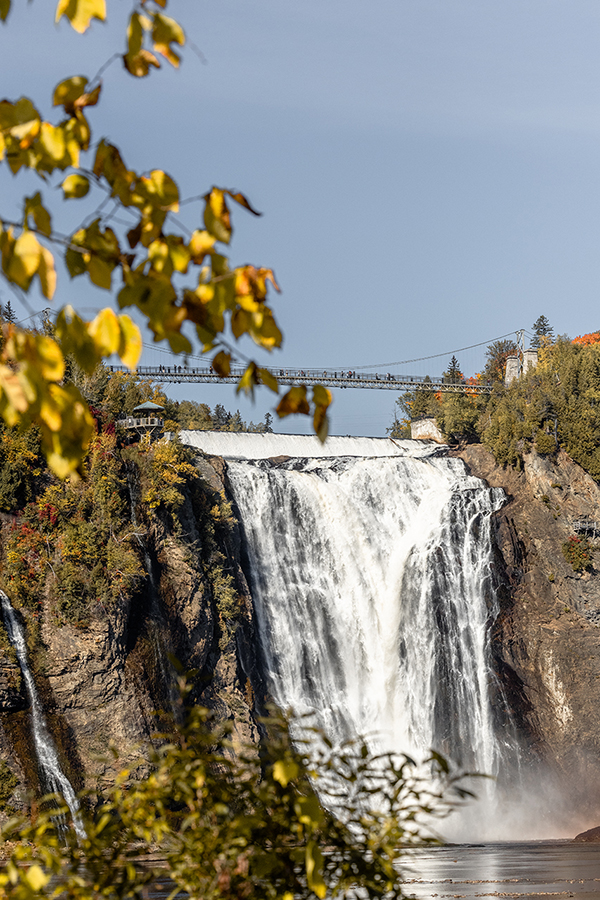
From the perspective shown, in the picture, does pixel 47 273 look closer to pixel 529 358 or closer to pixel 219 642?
pixel 219 642

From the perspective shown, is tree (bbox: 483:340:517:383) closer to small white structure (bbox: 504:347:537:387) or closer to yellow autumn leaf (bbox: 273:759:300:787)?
small white structure (bbox: 504:347:537:387)

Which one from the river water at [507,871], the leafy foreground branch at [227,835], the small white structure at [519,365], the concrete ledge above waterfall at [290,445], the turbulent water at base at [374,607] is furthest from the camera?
the small white structure at [519,365]

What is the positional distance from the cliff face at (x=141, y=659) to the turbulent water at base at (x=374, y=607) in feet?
9.25

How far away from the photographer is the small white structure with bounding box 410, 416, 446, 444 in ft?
189

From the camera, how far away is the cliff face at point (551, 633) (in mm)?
39031

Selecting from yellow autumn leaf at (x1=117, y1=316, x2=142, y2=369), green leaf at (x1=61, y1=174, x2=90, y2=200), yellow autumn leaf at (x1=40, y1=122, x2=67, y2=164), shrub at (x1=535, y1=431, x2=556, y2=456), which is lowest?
yellow autumn leaf at (x1=117, y1=316, x2=142, y2=369)

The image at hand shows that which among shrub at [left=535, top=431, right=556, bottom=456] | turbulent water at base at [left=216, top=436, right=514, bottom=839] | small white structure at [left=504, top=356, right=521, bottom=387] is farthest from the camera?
small white structure at [left=504, top=356, right=521, bottom=387]

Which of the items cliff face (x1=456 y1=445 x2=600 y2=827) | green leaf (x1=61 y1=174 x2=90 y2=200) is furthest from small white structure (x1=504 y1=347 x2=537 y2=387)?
green leaf (x1=61 y1=174 x2=90 y2=200)

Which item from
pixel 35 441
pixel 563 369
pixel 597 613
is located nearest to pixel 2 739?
pixel 35 441

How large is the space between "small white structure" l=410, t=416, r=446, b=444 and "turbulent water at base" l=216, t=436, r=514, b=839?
15397 mm

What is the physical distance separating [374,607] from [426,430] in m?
23.1

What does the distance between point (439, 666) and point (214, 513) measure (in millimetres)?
11671

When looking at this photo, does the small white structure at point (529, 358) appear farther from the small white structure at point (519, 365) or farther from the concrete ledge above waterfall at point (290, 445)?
the concrete ledge above waterfall at point (290, 445)

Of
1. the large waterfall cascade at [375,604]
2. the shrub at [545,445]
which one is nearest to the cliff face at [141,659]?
the large waterfall cascade at [375,604]
